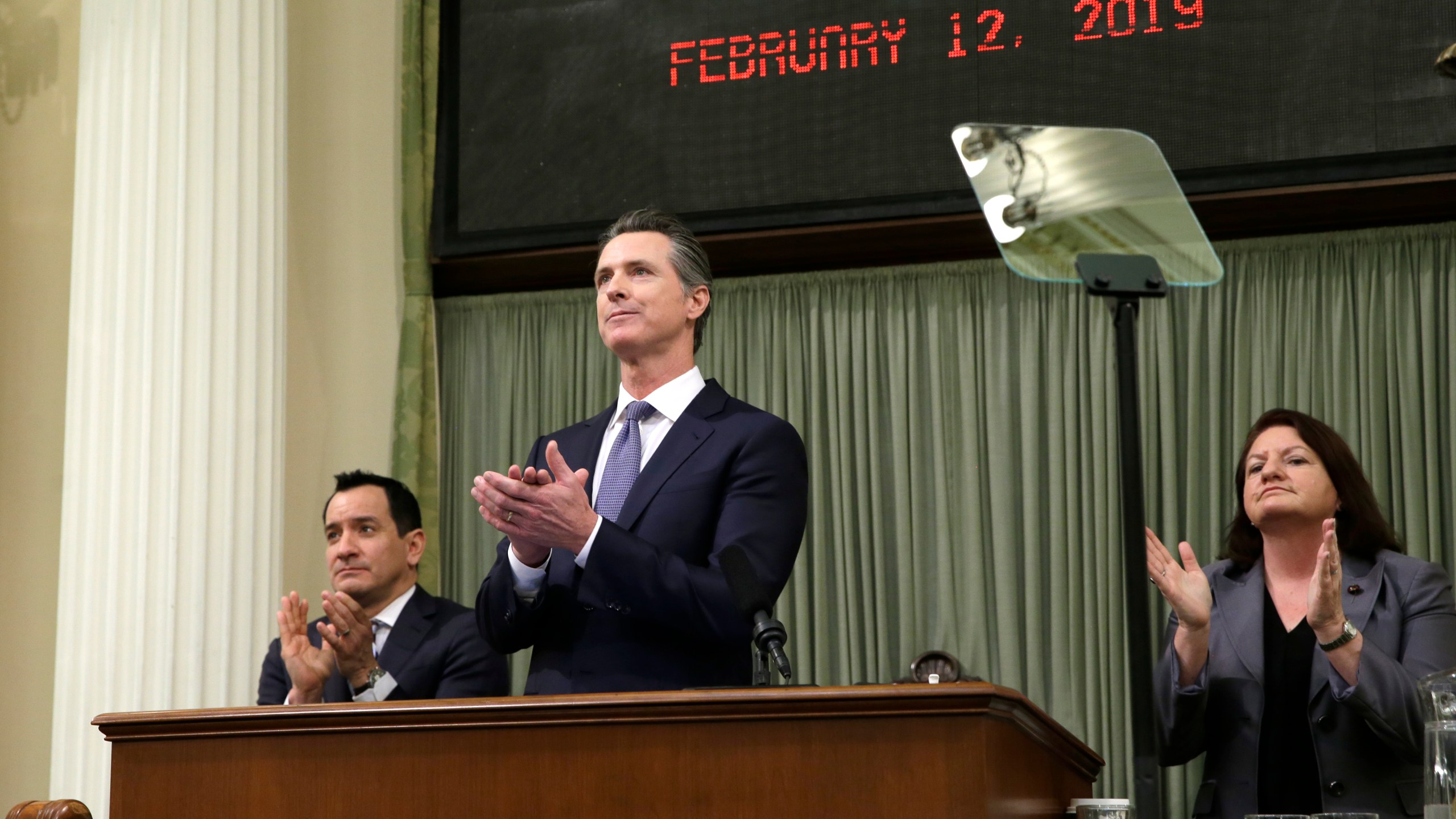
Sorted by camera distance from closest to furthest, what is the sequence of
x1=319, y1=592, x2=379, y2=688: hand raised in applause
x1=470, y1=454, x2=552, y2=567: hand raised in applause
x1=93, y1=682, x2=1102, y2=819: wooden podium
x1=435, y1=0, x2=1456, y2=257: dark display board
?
x1=93, y1=682, x2=1102, y2=819: wooden podium
x1=470, y1=454, x2=552, y2=567: hand raised in applause
x1=319, y1=592, x2=379, y2=688: hand raised in applause
x1=435, y1=0, x2=1456, y2=257: dark display board

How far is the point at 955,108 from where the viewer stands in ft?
12.5

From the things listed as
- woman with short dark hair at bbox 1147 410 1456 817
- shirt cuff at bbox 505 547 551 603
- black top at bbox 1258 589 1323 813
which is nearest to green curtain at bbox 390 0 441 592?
shirt cuff at bbox 505 547 551 603

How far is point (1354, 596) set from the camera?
2.86m

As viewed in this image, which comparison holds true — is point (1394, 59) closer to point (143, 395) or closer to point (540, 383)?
point (540, 383)

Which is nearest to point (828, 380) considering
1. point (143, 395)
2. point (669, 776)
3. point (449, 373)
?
point (449, 373)

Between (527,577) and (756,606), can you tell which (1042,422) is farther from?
(756,606)

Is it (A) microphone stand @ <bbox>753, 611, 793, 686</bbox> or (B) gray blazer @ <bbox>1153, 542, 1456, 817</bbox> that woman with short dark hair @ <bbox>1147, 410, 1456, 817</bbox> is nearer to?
(B) gray blazer @ <bbox>1153, 542, 1456, 817</bbox>

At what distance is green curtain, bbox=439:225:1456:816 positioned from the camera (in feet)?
12.5

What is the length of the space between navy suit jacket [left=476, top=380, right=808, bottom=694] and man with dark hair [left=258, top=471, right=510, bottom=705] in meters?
0.74

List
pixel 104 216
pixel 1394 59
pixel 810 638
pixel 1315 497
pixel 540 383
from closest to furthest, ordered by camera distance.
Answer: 1. pixel 1315 497
2. pixel 1394 59
3. pixel 104 216
4. pixel 810 638
5. pixel 540 383

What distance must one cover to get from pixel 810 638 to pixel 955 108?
1.42 meters

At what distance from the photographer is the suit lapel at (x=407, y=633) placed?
3.32m

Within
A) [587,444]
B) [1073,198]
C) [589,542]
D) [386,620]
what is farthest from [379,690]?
[1073,198]

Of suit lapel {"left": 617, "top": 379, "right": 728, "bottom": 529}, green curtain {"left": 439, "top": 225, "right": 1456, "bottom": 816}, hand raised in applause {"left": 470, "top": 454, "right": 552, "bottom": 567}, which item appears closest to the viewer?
hand raised in applause {"left": 470, "top": 454, "right": 552, "bottom": 567}
